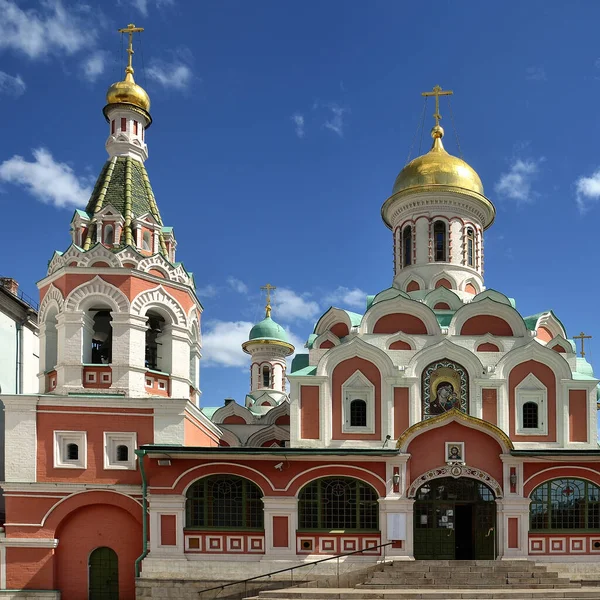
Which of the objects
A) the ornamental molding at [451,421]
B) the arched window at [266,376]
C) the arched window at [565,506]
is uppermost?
the arched window at [266,376]

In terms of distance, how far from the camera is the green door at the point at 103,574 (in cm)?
1788

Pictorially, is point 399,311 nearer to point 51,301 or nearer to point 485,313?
point 485,313

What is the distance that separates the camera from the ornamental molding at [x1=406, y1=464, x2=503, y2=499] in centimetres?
1817

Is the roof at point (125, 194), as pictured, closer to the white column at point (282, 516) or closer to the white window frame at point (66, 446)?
the white window frame at point (66, 446)

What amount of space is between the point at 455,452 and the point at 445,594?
10.4 ft

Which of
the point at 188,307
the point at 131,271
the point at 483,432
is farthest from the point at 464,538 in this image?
the point at 131,271

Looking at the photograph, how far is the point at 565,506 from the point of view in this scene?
1830 cm

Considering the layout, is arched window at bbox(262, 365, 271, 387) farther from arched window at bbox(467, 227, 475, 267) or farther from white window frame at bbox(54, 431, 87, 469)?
white window frame at bbox(54, 431, 87, 469)

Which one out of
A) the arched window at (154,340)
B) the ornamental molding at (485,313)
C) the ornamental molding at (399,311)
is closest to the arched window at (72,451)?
the arched window at (154,340)

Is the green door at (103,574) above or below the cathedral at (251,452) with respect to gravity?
below

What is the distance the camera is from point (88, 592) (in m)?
17.8

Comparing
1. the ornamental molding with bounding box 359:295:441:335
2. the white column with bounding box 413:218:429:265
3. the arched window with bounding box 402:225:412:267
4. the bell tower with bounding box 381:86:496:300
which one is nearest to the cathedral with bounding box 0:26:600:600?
the ornamental molding with bounding box 359:295:441:335

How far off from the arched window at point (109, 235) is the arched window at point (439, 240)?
8.93 m

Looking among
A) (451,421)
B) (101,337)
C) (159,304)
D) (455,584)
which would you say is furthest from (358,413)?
(101,337)
